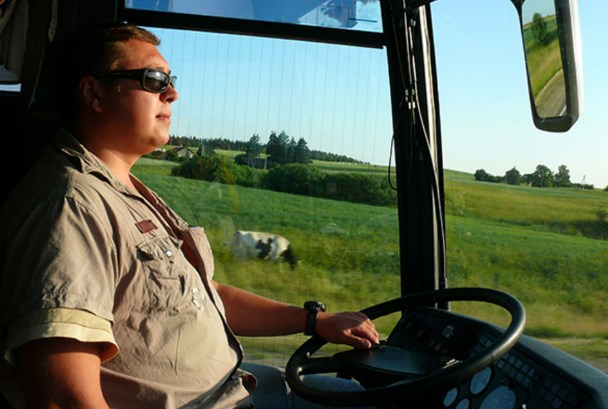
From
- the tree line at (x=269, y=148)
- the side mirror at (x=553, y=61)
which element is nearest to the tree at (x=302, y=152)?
the tree line at (x=269, y=148)

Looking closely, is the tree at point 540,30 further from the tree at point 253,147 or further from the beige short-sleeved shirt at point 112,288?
the tree at point 253,147

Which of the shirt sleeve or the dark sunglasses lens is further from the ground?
the dark sunglasses lens

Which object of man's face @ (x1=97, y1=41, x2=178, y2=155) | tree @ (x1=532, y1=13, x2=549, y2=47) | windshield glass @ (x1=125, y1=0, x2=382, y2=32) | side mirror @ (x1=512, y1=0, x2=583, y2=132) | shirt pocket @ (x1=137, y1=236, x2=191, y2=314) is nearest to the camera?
side mirror @ (x1=512, y1=0, x2=583, y2=132)

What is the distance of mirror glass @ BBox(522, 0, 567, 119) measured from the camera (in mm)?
1507

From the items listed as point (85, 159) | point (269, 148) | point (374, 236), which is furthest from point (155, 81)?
point (374, 236)

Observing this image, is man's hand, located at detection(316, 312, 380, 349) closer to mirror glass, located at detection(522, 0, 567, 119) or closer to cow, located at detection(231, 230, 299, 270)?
cow, located at detection(231, 230, 299, 270)

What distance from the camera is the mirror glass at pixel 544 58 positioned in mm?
1507

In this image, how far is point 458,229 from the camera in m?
3.05

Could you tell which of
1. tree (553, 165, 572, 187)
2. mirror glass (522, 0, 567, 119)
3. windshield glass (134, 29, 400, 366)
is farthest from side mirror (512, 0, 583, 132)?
tree (553, 165, 572, 187)

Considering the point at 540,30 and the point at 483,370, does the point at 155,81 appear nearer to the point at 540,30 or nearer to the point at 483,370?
the point at 540,30

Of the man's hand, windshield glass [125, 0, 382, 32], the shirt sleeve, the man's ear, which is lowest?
the man's hand

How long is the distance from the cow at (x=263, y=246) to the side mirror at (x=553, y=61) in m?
1.38

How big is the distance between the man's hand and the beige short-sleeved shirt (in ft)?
0.95

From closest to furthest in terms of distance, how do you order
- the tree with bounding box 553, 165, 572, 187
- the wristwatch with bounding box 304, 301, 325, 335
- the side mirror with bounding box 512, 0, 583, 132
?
the side mirror with bounding box 512, 0, 583, 132, the wristwatch with bounding box 304, 301, 325, 335, the tree with bounding box 553, 165, 572, 187
